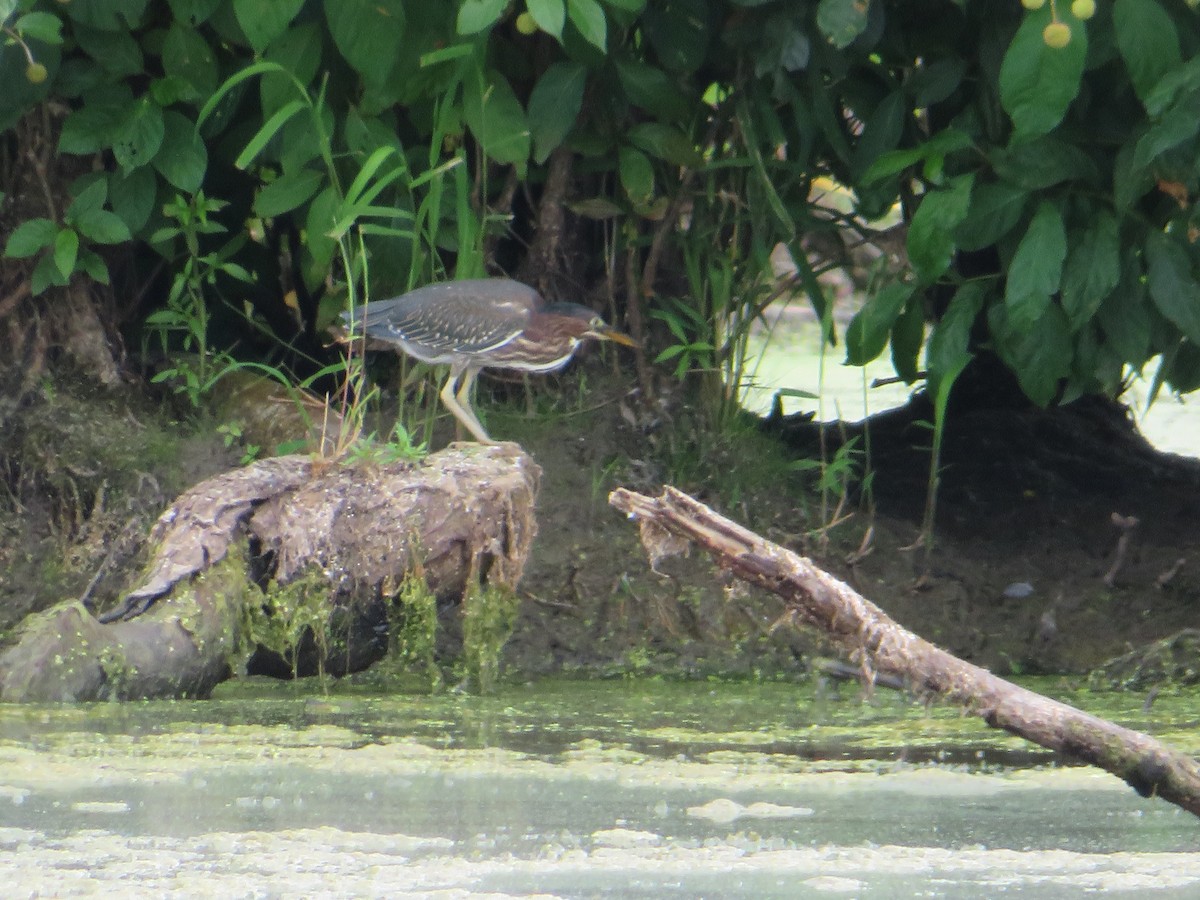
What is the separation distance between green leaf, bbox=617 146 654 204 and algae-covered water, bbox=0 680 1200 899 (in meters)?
1.51

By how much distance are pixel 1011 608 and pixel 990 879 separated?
2237 millimetres

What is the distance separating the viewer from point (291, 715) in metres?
3.64

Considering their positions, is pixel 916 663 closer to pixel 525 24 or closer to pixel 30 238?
pixel 525 24

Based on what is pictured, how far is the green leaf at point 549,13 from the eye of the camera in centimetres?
383

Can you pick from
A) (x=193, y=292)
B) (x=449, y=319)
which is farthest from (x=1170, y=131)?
(x=193, y=292)

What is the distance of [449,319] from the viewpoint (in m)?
4.38

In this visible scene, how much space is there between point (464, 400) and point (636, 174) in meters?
0.80

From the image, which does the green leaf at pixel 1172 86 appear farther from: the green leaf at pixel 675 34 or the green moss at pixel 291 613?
the green moss at pixel 291 613

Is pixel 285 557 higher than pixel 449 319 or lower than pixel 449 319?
lower

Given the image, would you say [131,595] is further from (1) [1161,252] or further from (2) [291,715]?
(1) [1161,252]

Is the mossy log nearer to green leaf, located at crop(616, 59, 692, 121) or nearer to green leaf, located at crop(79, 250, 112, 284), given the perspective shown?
green leaf, located at crop(79, 250, 112, 284)

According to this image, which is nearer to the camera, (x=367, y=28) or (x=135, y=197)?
(x=367, y=28)

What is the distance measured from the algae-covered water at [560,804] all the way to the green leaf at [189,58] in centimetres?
169

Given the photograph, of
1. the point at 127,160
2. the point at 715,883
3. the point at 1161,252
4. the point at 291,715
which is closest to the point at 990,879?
the point at 715,883
